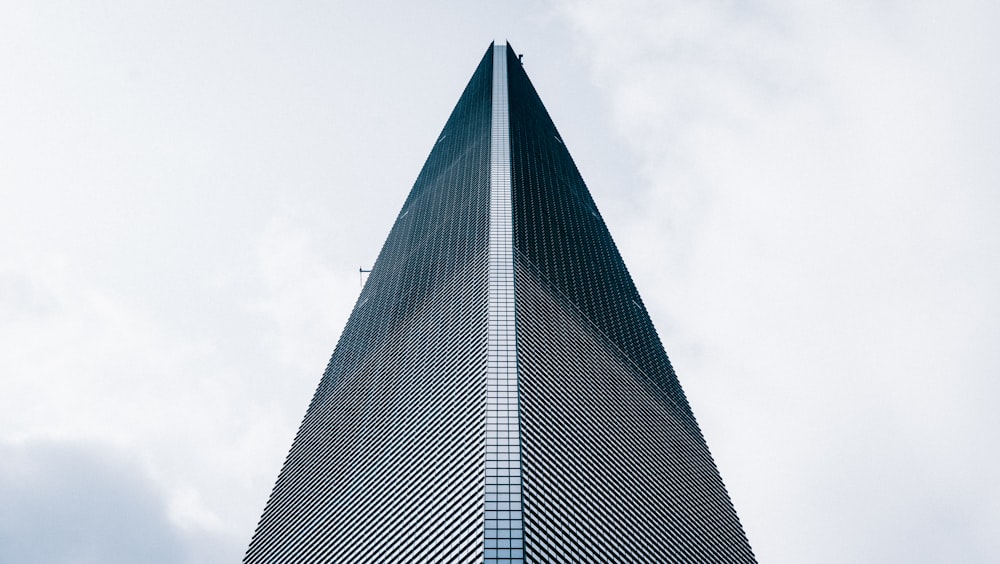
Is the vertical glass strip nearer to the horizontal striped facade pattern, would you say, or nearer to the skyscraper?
the skyscraper

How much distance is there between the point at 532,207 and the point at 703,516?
5533 centimetres

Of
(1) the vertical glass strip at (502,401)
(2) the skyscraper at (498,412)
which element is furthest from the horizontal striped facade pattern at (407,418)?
(1) the vertical glass strip at (502,401)

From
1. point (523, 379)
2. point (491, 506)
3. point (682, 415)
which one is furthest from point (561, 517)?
point (682, 415)

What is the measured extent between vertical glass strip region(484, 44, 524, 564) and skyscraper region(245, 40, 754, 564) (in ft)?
0.73

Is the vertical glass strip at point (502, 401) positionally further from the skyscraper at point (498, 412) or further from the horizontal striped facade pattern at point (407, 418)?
the horizontal striped facade pattern at point (407, 418)

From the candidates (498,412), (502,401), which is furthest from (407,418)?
(498,412)

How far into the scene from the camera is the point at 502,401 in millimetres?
97812

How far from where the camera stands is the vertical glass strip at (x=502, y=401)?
80750 mm

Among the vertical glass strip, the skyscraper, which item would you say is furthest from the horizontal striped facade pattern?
the vertical glass strip

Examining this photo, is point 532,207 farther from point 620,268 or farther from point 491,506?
point 491,506

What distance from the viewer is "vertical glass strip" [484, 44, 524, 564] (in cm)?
8075

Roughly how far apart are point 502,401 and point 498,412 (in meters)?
1.99

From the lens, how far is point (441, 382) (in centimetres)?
11181

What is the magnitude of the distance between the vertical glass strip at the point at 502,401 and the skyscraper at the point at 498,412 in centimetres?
22
